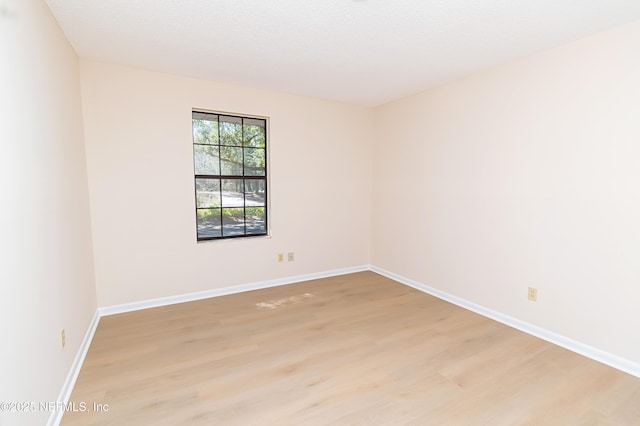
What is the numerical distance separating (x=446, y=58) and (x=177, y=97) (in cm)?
261

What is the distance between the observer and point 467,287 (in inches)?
130

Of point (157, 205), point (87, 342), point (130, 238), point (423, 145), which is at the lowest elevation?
point (87, 342)

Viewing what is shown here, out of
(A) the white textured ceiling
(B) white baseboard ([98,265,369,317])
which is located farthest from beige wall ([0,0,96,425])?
(B) white baseboard ([98,265,369,317])

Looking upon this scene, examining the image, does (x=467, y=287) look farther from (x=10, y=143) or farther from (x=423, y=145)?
(x=10, y=143)

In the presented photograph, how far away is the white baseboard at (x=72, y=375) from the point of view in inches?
66.1

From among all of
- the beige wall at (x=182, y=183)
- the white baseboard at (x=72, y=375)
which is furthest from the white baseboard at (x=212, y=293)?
the white baseboard at (x=72, y=375)

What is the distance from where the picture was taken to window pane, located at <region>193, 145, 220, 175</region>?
3486 millimetres

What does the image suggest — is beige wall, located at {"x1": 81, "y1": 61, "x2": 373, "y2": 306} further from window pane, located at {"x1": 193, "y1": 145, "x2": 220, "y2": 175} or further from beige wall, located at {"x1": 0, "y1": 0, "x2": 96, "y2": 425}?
beige wall, located at {"x1": 0, "y1": 0, "x2": 96, "y2": 425}

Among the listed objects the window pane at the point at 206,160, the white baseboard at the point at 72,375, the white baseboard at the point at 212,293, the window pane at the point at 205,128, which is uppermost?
the window pane at the point at 205,128

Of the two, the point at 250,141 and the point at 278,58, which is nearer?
the point at 278,58

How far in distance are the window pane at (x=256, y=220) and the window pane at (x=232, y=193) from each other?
16cm

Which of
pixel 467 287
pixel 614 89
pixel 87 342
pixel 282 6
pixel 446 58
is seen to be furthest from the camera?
pixel 467 287

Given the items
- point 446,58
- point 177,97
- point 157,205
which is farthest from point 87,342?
point 446,58

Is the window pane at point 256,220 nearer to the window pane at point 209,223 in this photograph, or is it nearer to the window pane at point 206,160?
the window pane at point 209,223
